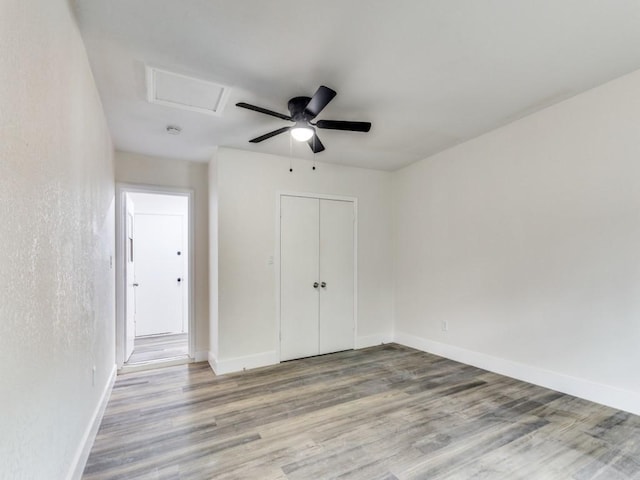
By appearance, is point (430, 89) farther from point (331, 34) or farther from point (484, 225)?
point (484, 225)

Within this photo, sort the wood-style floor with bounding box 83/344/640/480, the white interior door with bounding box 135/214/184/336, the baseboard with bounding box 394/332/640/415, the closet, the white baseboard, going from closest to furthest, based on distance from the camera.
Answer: the wood-style floor with bounding box 83/344/640/480 → the baseboard with bounding box 394/332/640/415 → the white baseboard → the closet → the white interior door with bounding box 135/214/184/336

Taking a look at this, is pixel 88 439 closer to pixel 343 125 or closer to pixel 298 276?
pixel 298 276

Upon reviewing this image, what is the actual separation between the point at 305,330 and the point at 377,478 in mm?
2380

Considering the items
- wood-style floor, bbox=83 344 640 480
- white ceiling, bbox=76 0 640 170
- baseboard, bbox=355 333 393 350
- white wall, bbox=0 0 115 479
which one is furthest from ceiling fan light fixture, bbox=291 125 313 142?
baseboard, bbox=355 333 393 350

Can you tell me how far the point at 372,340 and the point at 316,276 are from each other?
4.51ft

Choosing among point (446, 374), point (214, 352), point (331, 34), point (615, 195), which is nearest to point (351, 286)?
point (446, 374)

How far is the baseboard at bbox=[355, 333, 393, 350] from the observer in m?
4.57

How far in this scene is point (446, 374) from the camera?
3453 millimetres

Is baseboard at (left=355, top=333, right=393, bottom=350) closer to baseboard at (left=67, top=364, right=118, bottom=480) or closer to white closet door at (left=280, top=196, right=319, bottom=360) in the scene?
white closet door at (left=280, top=196, right=319, bottom=360)

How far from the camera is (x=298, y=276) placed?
4.15 metres

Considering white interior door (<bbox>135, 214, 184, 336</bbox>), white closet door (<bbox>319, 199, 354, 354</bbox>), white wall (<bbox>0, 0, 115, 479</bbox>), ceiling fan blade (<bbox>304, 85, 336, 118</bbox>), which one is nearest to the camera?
white wall (<bbox>0, 0, 115, 479</bbox>)

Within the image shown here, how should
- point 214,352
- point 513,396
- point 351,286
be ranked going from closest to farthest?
point 513,396 < point 214,352 < point 351,286

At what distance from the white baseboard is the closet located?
18 centimetres

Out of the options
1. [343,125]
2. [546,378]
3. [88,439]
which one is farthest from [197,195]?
[546,378]
